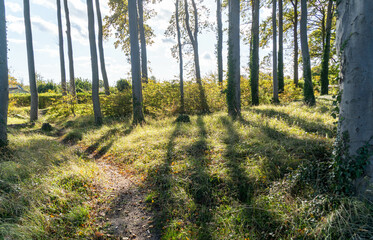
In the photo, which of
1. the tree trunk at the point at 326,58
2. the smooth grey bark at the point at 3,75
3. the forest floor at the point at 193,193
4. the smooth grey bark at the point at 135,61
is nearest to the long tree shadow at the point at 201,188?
the forest floor at the point at 193,193

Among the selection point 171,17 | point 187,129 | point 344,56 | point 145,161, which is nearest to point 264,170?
point 344,56

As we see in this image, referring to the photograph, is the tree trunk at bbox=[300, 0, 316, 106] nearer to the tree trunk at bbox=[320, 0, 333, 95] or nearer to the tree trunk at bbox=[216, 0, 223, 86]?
the tree trunk at bbox=[320, 0, 333, 95]

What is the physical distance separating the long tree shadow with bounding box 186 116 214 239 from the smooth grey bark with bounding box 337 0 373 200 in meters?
2.08

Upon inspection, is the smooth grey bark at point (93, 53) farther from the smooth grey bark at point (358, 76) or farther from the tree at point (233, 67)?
the smooth grey bark at point (358, 76)

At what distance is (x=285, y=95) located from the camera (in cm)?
1392

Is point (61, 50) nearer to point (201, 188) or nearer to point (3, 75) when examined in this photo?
point (3, 75)

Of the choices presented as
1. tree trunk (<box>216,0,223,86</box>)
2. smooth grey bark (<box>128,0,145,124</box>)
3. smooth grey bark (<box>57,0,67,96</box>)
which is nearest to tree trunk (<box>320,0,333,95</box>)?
tree trunk (<box>216,0,223,86</box>)

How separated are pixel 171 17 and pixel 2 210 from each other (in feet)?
52.6

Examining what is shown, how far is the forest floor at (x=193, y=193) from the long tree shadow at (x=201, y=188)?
0.02 m

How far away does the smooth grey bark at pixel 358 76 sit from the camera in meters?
2.38

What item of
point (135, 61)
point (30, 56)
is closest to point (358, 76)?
point (135, 61)

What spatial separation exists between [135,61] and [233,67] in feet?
14.5

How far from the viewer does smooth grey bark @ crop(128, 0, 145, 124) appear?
877 cm

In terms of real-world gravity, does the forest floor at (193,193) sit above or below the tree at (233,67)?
below
